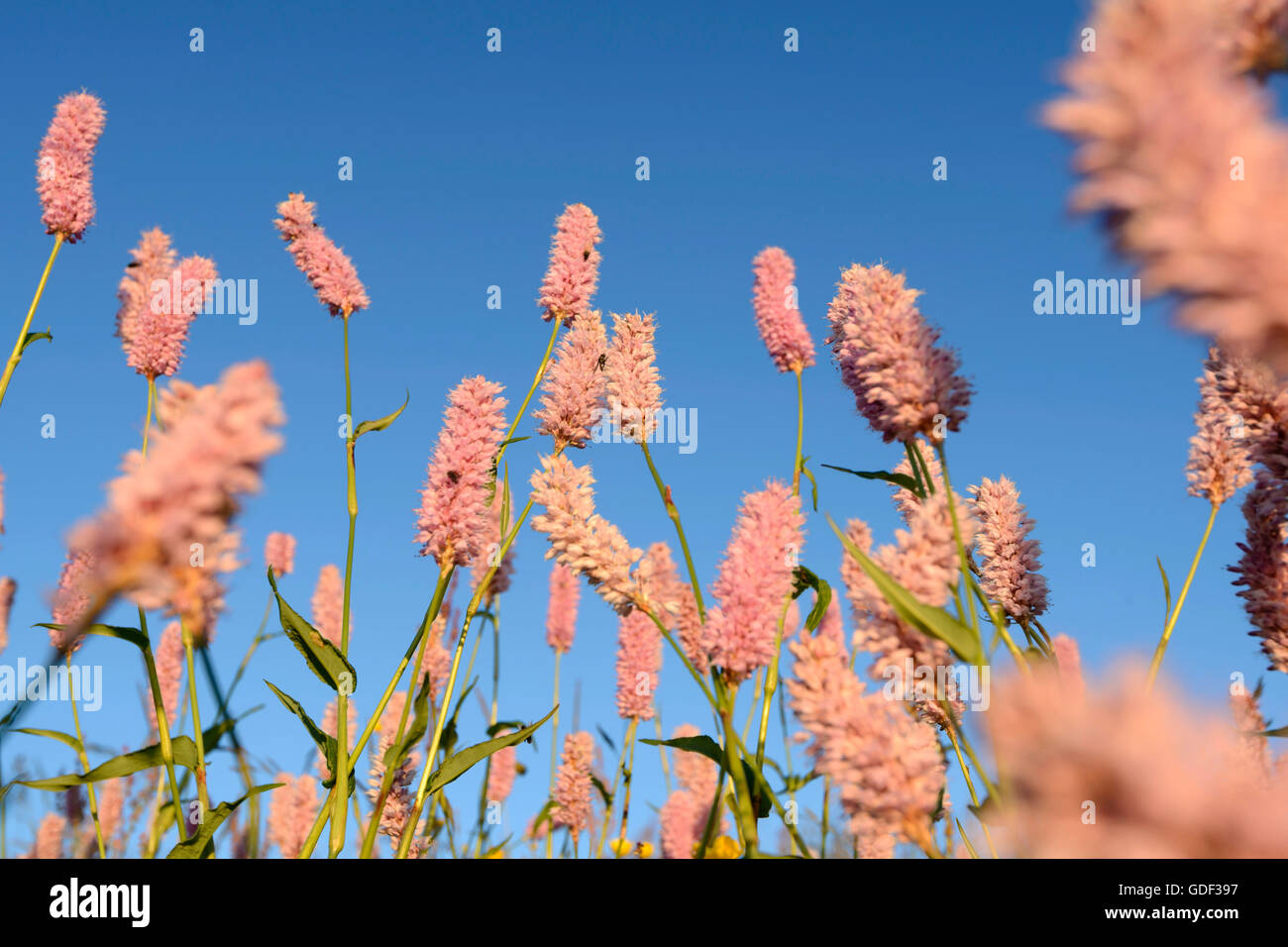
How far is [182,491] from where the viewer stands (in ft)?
2.35

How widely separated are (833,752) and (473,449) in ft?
5.93

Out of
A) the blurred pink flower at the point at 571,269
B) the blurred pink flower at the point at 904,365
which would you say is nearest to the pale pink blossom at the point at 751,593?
the blurred pink flower at the point at 904,365

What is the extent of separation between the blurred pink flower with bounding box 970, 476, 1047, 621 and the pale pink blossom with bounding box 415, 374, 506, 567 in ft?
4.91

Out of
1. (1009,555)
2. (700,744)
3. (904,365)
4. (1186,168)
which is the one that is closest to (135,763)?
(700,744)

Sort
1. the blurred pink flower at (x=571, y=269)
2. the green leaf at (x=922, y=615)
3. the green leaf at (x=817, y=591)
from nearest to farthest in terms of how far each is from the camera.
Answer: the green leaf at (x=922, y=615) → the green leaf at (x=817, y=591) → the blurred pink flower at (x=571, y=269)

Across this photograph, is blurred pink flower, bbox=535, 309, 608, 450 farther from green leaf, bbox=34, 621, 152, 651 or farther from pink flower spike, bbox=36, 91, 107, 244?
pink flower spike, bbox=36, 91, 107, 244

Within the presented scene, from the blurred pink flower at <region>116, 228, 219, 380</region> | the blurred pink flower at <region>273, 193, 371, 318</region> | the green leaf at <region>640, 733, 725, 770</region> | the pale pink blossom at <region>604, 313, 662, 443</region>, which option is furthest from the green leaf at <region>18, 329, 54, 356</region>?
the green leaf at <region>640, 733, 725, 770</region>

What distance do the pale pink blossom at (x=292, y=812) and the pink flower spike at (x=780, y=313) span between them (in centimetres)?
478

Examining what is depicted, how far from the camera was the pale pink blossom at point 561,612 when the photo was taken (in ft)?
21.4

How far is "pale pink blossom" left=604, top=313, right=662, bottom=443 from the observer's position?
2.62m

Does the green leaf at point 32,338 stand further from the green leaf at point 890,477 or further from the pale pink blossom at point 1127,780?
the pale pink blossom at point 1127,780

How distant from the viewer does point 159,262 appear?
12.7 ft
